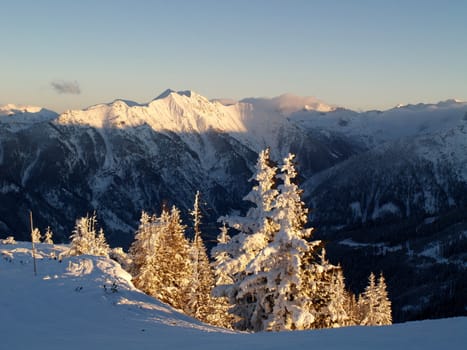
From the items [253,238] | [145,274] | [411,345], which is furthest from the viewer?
[145,274]

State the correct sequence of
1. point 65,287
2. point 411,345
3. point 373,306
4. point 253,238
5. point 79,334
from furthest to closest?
point 373,306 → point 65,287 → point 253,238 → point 79,334 → point 411,345

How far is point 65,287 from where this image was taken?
29.1 metres

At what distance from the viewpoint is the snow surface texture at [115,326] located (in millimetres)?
16172

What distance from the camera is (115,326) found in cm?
2189

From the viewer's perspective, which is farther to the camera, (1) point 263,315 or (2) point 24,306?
(1) point 263,315

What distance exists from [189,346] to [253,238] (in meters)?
9.85

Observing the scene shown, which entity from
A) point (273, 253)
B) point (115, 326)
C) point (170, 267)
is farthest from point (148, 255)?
point (115, 326)

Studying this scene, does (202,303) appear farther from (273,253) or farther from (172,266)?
(273,253)

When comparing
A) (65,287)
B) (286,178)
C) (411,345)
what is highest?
(286,178)

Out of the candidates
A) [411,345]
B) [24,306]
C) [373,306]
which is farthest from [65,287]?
[373,306]

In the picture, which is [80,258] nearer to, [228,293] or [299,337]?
[228,293]

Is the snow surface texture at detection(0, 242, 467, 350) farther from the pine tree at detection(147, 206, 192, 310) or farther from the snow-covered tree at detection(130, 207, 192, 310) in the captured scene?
the pine tree at detection(147, 206, 192, 310)

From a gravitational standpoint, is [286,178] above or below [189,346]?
above

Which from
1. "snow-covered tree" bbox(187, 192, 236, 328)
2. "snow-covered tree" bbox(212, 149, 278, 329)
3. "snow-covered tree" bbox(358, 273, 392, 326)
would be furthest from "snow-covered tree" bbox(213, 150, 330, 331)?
"snow-covered tree" bbox(358, 273, 392, 326)
